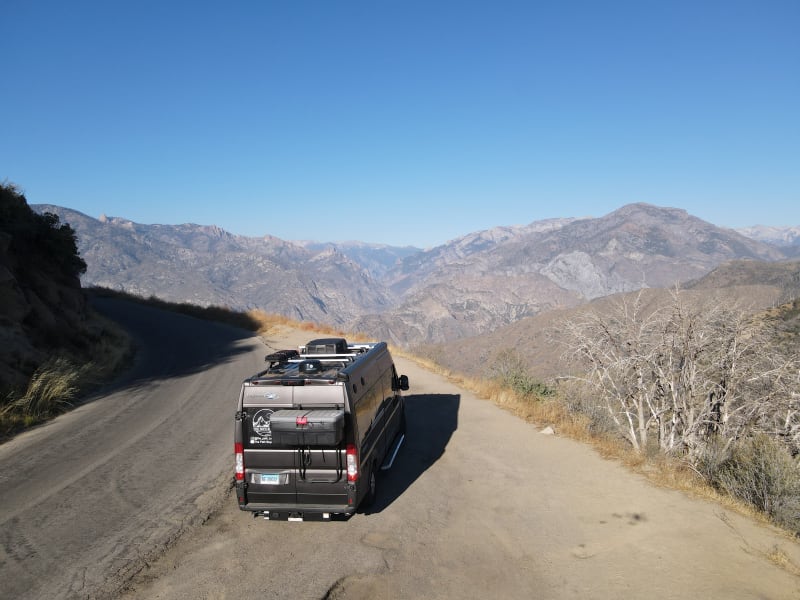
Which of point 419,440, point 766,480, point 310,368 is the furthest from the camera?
point 419,440

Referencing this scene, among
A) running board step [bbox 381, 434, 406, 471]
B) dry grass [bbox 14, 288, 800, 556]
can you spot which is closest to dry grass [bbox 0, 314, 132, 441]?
dry grass [bbox 14, 288, 800, 556]

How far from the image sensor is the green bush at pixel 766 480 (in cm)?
662

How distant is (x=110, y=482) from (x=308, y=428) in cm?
425

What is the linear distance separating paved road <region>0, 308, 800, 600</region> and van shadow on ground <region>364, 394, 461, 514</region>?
7 centimetres

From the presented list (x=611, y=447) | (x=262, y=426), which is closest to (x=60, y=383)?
(x=262, y=426)

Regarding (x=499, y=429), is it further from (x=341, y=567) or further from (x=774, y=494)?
(x=341, y=567)

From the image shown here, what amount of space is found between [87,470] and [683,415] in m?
11.5

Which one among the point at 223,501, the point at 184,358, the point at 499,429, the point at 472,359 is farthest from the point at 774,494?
the point at 472,359

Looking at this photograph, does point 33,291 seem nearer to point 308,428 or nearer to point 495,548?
point 308,428

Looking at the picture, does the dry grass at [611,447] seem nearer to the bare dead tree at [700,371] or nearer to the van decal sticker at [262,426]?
the bare dead tree at [700,371]

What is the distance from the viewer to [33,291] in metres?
15.9

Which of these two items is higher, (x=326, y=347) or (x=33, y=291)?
(x=33, y=291)

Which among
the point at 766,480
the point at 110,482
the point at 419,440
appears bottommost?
the point at 419,440

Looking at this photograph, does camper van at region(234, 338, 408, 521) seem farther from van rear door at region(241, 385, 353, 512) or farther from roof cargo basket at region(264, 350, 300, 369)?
roof cargo basket at region(264, 350, 300, 369)
